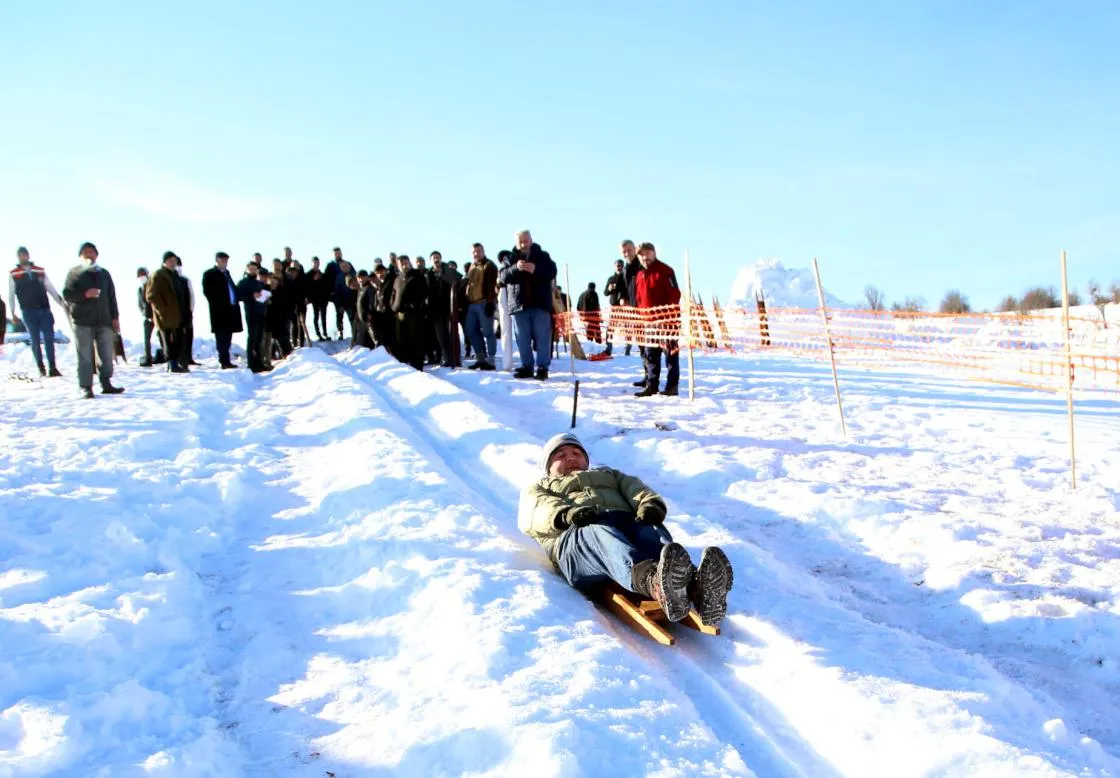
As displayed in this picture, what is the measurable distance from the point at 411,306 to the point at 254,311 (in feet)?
9.32

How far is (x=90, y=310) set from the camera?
9281 mm

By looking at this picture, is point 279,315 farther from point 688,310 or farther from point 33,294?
point 688,310

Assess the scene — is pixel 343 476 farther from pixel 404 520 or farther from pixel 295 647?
pixel 295 647

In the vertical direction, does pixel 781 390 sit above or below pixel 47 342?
below

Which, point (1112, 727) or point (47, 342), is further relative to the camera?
point (47, 342)

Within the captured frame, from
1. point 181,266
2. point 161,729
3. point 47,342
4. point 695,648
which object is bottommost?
point 695,648

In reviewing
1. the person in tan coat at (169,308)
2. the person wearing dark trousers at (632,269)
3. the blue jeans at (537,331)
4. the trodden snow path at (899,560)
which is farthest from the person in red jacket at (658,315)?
the person in tan coat at (169,308)

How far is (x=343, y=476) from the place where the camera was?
6.03 m

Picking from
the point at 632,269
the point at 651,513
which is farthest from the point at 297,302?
the point at 651,513

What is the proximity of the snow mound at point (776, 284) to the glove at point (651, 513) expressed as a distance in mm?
90093

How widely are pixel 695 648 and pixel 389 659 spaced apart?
56.3 inches

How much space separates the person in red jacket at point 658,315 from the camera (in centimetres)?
1037

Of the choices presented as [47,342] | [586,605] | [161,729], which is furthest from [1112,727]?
[47,342]

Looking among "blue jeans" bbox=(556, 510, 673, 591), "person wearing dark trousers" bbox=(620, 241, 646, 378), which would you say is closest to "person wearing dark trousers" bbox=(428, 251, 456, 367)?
"person wearing dark trousers" bbox=(620, 241, 646, 378)
